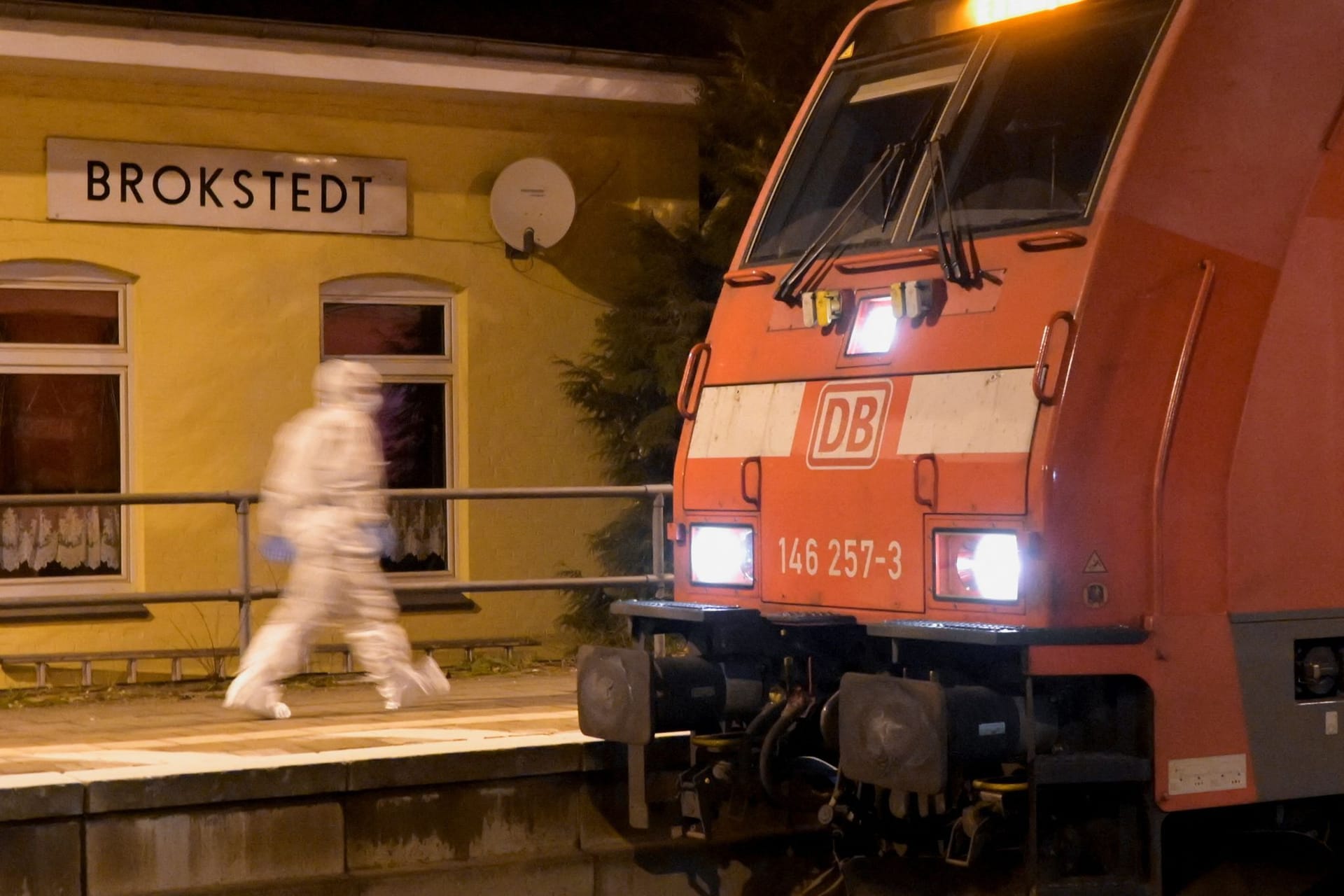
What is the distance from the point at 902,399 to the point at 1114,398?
713 millimetres

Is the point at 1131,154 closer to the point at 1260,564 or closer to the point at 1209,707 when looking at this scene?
the point at 1260,564

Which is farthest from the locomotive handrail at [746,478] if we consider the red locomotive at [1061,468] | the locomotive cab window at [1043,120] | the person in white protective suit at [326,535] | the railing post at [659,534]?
the railing post at [659,534]

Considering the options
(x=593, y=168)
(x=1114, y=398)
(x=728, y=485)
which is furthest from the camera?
(x=593, y=168)

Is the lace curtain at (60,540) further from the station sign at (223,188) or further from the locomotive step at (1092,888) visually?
the locomotive step at (1092,888)

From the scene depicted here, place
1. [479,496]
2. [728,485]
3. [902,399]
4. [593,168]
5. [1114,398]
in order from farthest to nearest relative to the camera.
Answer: [593,168] → [479,496] → [728,485] → [902,399] → [1114,398]

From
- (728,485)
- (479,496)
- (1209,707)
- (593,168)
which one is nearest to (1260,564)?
(1209,707)

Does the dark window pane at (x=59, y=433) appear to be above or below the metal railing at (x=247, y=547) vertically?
above

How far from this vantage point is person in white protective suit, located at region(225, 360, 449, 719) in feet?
27.0

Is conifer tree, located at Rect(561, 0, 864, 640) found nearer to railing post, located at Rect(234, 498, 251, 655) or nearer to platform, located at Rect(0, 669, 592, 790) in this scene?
platform, located at Rect(0, 669, 592, 790)

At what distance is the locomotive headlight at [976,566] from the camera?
542 cm

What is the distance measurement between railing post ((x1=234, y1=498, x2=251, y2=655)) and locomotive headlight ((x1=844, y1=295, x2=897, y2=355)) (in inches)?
159

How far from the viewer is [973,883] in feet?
18.5

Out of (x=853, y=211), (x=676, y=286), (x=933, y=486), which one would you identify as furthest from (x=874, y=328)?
(x=676, y=286)

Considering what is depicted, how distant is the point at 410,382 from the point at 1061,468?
7.46 meters
